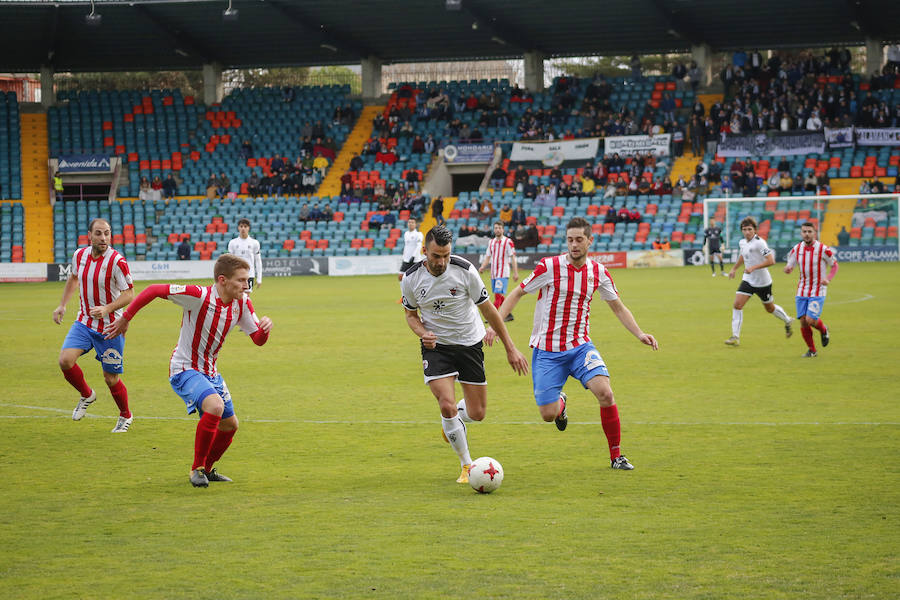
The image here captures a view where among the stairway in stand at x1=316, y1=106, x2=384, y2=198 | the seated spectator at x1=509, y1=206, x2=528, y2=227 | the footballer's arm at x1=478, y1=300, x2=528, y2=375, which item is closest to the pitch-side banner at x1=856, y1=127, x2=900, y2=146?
the seated spectator at x1=509, y1=206, x2=528, y2=227

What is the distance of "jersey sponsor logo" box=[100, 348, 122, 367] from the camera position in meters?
10.3

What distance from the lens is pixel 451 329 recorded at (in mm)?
8016

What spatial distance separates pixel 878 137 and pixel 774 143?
4034mm

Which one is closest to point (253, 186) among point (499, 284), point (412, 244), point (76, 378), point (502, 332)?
point (412, 244)

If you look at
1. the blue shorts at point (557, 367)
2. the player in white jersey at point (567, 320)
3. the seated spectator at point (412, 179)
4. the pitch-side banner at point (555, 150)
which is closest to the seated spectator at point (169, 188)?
the seated spectator at point (412, 179)

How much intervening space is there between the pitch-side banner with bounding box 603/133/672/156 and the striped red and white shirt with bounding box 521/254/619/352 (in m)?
39.0

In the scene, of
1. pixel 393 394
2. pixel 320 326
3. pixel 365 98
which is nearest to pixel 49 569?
pixel 393 394

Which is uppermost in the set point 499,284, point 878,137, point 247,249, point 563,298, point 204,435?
point 878,137

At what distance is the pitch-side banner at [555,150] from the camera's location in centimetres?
4778

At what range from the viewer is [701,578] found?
545cm

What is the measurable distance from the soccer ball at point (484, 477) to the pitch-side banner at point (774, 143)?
131ft

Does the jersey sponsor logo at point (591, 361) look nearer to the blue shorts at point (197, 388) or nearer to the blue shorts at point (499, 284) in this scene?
the blue shorts at point (197, 388)

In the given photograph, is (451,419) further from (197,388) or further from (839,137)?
(839,137)

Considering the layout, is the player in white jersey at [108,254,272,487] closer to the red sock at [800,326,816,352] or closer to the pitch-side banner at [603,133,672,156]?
the red sock at [800,326,816,352]
